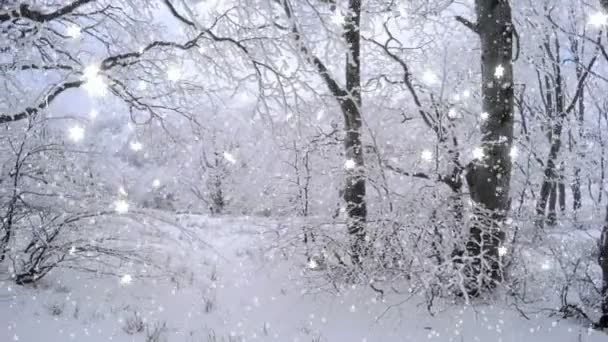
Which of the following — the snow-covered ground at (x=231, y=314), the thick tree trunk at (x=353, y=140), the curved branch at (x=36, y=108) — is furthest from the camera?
the thick tree trunk at (x=353, y=140)

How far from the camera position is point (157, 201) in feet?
93.9

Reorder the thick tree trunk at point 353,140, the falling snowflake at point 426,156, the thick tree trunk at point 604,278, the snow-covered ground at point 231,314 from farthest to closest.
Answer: the thick tree trunk at point 353,140 < the falling snowflake at point 426,156 < the thick tree trunk at point 604,278 < the snow-covered ground at point 231,314

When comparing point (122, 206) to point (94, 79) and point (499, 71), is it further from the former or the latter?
point (499, 71)

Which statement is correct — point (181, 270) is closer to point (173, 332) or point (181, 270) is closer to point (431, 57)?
point (173, 332)

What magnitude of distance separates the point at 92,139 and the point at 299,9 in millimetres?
4694

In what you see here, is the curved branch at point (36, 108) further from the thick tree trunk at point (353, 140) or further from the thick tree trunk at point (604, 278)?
the thick tree trunk at point (604, 278)

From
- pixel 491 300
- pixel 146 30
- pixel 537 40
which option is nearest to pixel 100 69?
pixel 146 30

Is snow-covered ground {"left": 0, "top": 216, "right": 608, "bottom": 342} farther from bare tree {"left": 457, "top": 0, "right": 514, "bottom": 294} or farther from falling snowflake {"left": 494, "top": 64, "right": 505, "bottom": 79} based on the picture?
falling snowflake {"left": 494, "top": 64, "right": 505, "bottom": 79}

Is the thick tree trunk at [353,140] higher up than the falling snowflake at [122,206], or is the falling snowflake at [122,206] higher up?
the thick tree trunk at [353,140]

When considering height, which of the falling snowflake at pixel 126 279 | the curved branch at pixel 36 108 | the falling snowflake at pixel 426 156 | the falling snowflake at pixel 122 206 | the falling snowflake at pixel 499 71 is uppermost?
the falling snowflake at pixel 499 71

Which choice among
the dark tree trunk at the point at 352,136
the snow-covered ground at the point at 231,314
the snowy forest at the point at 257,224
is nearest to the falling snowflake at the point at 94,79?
the snowy forest at the point at 257,224

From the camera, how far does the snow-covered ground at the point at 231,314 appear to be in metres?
4.43

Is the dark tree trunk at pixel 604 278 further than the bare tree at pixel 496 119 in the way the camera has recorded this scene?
No

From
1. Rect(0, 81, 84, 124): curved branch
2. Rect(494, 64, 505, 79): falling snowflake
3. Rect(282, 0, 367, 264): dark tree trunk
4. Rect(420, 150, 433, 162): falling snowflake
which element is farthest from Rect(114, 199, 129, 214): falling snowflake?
Rect(494, 64, 505, 79): falling snowflake
